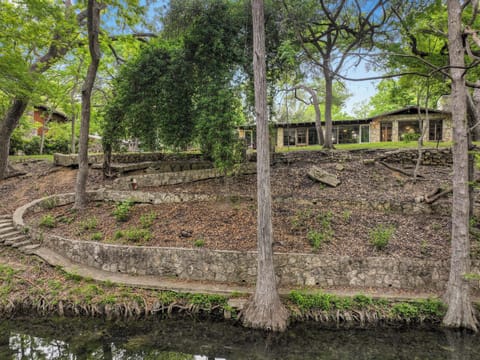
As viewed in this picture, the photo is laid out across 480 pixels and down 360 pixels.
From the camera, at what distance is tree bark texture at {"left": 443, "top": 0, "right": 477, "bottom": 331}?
4969 mm

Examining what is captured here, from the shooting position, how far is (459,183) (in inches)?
202

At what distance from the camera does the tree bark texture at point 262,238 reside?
200 inches

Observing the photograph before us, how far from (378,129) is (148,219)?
2158cm

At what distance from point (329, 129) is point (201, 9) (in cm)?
887

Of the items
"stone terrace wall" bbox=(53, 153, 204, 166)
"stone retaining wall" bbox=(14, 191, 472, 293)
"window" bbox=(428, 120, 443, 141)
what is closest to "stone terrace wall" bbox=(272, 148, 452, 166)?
"stone terrace wall" bbox=(53, 153, 204, 166)

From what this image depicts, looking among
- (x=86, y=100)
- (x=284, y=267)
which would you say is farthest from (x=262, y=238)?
(x=86, y=100)

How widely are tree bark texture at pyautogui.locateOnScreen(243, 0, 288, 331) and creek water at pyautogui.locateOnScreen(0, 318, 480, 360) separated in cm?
26

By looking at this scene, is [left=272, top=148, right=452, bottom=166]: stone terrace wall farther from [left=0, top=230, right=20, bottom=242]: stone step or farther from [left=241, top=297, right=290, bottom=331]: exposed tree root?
[left=0, top=230, right=20, bottom=242]: stone step

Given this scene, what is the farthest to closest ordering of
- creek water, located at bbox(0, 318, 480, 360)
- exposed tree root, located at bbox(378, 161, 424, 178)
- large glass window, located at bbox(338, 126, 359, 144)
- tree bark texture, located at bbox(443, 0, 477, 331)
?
Answer: 1. large glass window, located at bbox(338, 126, 359, 144)
2. exposed tree root, located at bbox(378, 161, 424, 178)
3. tree bark texture, located at bbox(443, 0, 477, 331)
4. creek water, located at bbox(0, 318, 480, 360)

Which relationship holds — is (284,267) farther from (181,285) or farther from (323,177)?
(323,177)

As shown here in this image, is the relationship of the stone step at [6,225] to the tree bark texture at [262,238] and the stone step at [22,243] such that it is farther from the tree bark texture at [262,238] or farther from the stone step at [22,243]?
the tree bark texture at [262,238]

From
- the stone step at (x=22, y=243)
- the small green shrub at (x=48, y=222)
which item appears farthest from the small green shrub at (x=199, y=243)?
the stone step at (x=22, y=243)

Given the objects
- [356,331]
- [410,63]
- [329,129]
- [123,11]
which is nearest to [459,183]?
[356,331]

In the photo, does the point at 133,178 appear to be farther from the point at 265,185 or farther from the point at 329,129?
the point at 329,129
